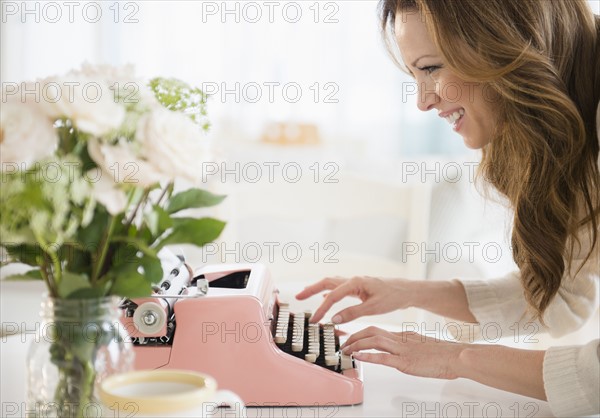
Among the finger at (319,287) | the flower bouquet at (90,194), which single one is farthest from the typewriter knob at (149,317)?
the finger at (319,287)

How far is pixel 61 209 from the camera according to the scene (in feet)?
2.43

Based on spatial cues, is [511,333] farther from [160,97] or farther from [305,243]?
[305,243]

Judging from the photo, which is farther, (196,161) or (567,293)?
(567,293)

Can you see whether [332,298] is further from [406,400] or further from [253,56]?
[253,56]

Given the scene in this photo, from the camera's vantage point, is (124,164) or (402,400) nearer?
(124,164)

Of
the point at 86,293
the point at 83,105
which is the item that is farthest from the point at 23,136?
the point at 86,293

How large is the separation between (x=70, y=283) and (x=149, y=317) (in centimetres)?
34

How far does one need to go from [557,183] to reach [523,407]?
1.40 ft

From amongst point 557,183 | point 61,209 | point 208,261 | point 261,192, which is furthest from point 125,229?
point 208,261

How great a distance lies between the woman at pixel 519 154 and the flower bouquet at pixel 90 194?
516 mm

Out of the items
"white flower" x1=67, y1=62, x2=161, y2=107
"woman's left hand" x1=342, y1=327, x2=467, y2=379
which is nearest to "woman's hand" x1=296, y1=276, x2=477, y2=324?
"woman's left hand" x1=342, y1=327, x2=467, y2=379

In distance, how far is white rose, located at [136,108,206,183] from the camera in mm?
744

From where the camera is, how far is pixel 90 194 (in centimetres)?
76

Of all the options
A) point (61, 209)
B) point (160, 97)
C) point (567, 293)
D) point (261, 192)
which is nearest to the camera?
point (61, 209)
